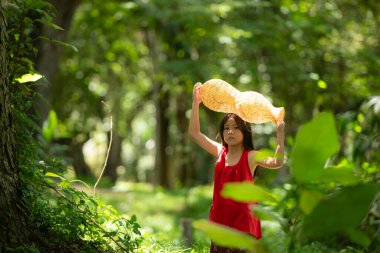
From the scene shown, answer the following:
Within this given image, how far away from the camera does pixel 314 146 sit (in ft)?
6.78

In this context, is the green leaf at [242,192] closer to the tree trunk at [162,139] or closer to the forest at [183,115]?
the forest at [183,115]

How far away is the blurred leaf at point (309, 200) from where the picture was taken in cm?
214

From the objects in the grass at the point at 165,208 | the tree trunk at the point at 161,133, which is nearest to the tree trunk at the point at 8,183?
the grass at the point at 165,208

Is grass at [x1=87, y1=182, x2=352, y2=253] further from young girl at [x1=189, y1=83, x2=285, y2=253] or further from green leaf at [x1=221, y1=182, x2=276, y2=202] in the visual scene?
green leaf at [x1=221, y1=182, x2=276, y2=202]

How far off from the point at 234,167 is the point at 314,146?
4.26ft

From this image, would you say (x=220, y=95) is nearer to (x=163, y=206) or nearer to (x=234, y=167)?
(x=234, y=167)

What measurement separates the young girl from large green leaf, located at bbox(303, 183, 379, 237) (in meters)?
1.03

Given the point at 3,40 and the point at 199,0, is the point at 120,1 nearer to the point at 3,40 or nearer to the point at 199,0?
the point at 199,0

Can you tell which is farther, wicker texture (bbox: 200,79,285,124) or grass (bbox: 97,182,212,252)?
grass (bbox: 97,182,212,252)

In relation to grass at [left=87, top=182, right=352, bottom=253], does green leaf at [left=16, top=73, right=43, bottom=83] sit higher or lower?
higher

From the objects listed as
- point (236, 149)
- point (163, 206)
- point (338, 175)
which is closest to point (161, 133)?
point (163, 206)

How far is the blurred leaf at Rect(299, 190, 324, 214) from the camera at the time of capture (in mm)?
2143

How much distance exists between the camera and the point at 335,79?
1063 centimetres

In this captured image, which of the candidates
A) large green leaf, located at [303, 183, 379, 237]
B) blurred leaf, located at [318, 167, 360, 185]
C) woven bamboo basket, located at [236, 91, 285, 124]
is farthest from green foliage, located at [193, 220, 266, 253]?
woven bamboo basket, located at [236, 91, 285, 124]
